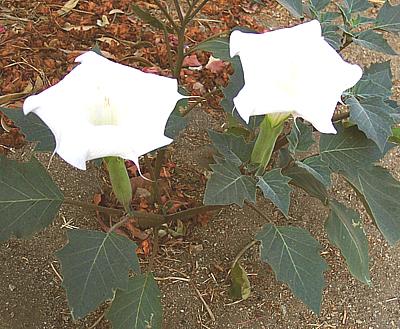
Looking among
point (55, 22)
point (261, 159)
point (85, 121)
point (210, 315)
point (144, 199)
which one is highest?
point (85, 121)

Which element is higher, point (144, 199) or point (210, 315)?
point (144, 199)

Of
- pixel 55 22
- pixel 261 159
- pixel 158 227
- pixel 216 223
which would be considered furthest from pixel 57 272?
pixel 55 22

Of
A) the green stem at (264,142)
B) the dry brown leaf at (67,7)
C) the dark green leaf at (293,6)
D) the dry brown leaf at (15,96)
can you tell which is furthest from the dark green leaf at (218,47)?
the dry brown leaf at (67,7)

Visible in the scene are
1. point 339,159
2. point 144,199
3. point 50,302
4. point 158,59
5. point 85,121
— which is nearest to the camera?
point 85,121

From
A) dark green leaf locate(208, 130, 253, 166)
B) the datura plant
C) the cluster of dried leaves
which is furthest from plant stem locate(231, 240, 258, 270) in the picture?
dark green leaf locate(208, 130, 253, 166)

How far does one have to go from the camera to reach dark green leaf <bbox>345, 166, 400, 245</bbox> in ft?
3.59

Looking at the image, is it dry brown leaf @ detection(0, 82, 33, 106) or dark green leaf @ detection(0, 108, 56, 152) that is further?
dry brown leaf @ detection(0, 82, 33, 106)

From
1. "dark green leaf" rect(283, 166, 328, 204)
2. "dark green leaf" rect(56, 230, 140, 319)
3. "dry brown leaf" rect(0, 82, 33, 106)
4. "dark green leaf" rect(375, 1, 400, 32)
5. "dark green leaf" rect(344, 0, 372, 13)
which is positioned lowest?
"dry brown leaf" rect(0, 82, 33, 106)

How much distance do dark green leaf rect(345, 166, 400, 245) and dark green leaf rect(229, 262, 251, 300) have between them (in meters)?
0.31

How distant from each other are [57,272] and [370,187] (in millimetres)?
626

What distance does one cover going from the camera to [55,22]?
1.79 m

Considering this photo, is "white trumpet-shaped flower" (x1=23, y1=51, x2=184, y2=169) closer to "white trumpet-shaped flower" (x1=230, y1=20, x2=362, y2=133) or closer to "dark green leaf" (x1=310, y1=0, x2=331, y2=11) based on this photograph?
"white trumpet-shaped flower" (x1=230, y1=20, x2=362, y2=133)

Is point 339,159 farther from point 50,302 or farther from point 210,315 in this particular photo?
point 50,302

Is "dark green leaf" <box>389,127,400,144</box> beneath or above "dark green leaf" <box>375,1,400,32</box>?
beneath
